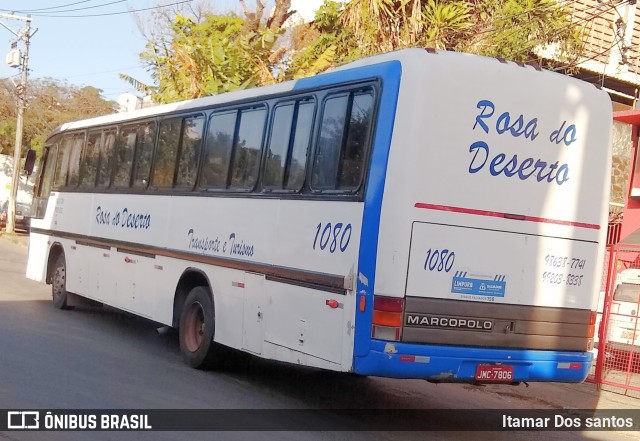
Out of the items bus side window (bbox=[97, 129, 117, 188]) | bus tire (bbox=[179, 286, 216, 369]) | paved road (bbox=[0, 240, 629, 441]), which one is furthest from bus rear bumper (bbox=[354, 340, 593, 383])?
bus side window (bbox=[97, 129, 117, 188])

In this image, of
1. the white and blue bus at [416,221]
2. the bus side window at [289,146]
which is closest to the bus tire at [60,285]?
the white and blue bus at [416,221]

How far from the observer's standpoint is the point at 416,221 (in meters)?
7.70

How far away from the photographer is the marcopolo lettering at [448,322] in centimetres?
772

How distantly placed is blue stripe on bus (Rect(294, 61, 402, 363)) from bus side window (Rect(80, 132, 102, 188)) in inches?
309

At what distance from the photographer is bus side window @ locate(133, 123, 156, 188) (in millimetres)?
12766

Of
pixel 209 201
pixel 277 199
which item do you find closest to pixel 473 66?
pixel 277 199

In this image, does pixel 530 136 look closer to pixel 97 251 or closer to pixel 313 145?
A: pixel 313 145

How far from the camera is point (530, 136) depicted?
8359 mm

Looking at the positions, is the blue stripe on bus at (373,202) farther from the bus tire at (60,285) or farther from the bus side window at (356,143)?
the bus tire at (60,285)

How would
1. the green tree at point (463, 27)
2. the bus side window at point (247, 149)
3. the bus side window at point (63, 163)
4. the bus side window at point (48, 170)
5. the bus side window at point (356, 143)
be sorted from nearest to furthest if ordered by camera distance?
the bus side window at point (356, 143)
the bus side window at point (247, 149)
the bus side window at point (63, 163)
the bus side window at point (48, 170)
the green tree at point (463, 27)

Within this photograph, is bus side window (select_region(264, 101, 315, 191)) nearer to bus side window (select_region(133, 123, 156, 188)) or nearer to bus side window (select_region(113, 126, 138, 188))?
bus side window (select_region(133, 123, 156, 188))

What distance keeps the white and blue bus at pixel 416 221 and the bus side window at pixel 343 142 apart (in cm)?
2

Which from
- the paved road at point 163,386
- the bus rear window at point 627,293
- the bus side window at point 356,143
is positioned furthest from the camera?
the bus rear window at point 627,293

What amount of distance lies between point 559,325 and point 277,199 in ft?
10.4
